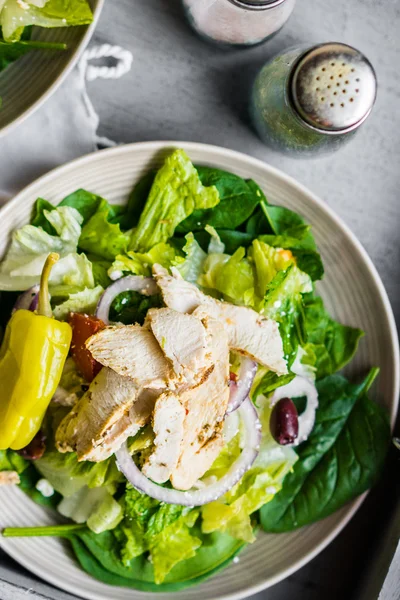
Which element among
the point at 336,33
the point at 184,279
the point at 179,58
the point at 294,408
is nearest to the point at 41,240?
the point at 184,279

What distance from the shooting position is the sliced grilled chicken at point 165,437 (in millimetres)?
1693

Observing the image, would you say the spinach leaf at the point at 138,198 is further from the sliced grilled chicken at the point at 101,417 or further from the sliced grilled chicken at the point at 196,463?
the sliced grilled chicken at the point at 196,463

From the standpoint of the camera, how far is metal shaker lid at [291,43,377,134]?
1774mm

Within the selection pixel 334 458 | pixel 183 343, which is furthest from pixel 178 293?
pixel 334 458

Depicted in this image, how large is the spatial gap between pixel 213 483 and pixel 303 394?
0.39 metres

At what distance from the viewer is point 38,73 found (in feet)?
6.33

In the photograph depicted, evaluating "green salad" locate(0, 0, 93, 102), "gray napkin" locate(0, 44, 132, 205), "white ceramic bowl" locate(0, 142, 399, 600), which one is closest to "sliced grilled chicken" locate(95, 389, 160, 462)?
Answer: "white ceramic bowl" locate(0, 142, 399, 600)

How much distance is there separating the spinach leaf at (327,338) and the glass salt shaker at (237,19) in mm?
794

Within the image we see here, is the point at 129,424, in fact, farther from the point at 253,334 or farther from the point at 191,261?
the point at 191,261

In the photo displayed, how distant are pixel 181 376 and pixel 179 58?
1.04 meters

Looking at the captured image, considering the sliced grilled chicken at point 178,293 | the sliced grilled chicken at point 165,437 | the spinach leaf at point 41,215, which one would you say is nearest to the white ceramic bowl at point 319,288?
the spinach leaf at point 41,215

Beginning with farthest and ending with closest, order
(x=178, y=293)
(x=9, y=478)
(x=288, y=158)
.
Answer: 1. (x=288, y=158)
2. (x=9, y=478)
3. (x=178, y=293)

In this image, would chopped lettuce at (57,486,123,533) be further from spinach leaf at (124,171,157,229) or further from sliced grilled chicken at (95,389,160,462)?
spinach leaf at (124,171,157,229)

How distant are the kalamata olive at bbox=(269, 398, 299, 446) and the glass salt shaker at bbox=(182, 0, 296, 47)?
1088 mm
